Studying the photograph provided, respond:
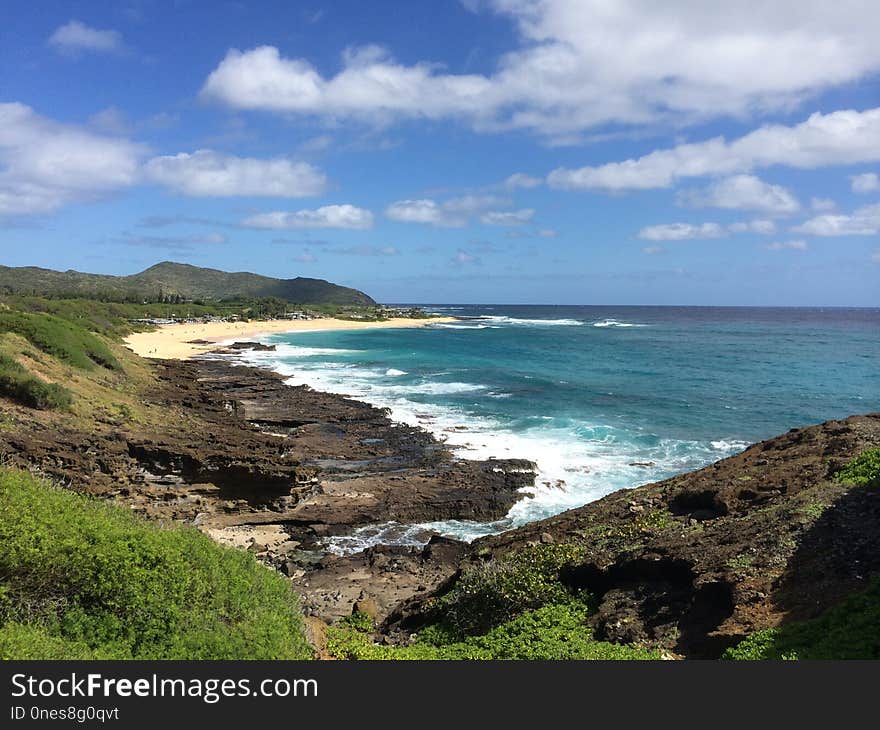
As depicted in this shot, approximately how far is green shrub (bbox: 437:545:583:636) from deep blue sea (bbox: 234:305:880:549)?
18.7 ft

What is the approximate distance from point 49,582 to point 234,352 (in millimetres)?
58125

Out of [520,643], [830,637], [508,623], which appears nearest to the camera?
[830,637]

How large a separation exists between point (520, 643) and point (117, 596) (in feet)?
18.9

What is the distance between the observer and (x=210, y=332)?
87.5 meters

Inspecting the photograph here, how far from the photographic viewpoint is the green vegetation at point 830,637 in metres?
6.72

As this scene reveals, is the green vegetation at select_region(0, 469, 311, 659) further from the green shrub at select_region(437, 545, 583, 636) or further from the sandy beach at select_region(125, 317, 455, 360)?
the sandy beach at select_region(125, 317, 455, 360)

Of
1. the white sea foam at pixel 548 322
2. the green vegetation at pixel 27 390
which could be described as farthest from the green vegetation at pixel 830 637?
the white sea foam at pixel 548 322

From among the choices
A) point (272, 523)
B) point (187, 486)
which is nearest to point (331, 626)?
point (272, 523)

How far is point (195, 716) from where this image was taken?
5.36 m

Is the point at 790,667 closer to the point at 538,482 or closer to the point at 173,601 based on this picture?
the point at 173,601

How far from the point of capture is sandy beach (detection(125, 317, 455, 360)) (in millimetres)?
60469

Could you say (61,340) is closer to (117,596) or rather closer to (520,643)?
(117,596)

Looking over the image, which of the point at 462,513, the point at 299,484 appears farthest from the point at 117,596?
the point at 299,484

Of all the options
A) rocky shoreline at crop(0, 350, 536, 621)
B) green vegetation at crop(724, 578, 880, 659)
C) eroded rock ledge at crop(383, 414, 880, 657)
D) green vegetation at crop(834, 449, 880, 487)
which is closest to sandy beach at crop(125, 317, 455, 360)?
rocky shoreline at crop(0, 350, 536, 621)
